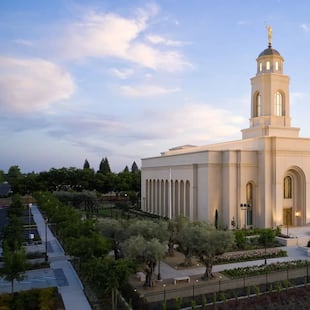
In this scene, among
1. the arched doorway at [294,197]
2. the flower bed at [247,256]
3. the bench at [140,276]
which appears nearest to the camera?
the bench at [140,276]

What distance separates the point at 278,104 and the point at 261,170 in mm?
8014

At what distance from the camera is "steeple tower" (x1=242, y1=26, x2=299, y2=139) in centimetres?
3741

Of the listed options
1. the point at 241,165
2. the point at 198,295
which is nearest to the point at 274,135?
the point at 241,165

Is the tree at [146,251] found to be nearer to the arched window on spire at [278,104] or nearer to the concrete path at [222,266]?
the concrete path at [222,266]

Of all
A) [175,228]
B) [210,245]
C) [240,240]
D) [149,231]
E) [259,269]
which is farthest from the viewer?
[240,240]

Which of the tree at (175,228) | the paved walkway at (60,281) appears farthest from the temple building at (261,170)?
the paved walkway at (60,281)

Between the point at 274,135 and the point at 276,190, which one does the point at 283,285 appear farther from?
the point at 274,135

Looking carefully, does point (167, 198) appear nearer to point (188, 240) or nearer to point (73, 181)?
point (188, 240)

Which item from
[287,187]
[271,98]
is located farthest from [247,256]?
[271,98]

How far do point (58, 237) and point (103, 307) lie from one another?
60.9 ft

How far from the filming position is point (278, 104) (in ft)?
125

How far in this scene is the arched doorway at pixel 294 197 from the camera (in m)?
36.2

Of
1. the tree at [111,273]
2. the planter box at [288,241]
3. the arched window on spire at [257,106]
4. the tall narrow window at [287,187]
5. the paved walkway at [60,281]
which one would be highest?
the arched window on spire at [257,106]

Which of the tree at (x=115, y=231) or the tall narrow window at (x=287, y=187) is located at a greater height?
the tall narrow window at (x=287, y=187)
